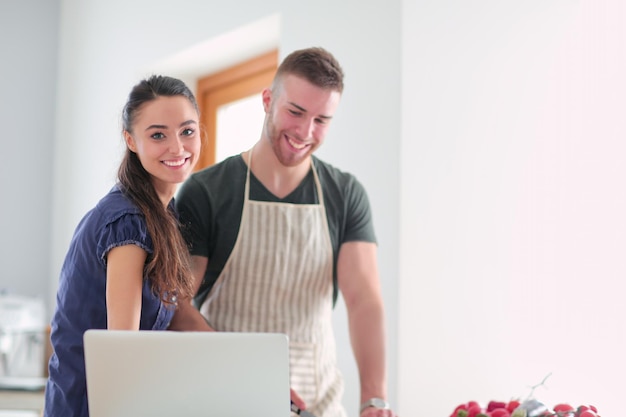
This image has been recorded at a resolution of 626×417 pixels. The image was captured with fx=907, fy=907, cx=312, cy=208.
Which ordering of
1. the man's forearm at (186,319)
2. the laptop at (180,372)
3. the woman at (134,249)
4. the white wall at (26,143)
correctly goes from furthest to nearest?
the white wall at (26,143) < the man's forearm at (186,319) < the woman at (134,249) < the laptop at (180,372)

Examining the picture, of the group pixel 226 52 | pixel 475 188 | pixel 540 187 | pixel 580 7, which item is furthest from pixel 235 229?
pixel 226 52

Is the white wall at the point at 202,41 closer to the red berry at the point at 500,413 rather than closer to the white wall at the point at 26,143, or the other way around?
the white wall at the point at 26,143

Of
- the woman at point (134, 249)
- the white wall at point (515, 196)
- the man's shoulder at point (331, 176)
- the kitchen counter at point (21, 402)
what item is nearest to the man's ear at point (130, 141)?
the woman at point (134, 249)

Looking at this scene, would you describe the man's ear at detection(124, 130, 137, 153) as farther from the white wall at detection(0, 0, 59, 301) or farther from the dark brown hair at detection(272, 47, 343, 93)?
the white wall at detection(0, 0, 59, 301)

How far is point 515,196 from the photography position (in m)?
2.63

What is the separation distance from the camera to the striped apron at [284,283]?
2.03 m

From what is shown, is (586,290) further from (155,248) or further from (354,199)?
(155,248)

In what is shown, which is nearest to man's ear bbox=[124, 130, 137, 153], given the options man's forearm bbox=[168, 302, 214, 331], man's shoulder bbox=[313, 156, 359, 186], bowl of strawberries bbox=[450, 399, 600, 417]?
man's forearm bbox=[168, 302, 214, 331]

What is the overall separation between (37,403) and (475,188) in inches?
77.1

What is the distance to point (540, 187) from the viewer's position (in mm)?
2641

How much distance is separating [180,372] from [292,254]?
0.82 metres

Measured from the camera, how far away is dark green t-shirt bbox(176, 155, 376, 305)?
6.38ft

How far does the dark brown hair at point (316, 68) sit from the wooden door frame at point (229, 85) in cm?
157

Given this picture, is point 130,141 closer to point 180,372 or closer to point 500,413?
point 180,372
